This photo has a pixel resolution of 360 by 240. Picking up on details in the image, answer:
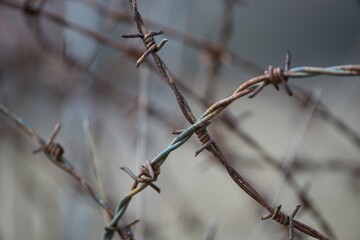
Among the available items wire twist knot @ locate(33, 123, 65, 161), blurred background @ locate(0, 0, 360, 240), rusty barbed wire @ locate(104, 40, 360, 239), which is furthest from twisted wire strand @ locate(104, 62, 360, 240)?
blurred background @ locate(0, 0, 360, 240)

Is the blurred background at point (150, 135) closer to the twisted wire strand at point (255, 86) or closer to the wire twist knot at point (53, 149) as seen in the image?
the wire twist knot at point (53, 149)

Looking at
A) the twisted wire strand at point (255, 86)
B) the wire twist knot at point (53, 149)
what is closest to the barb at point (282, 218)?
the twisted wire strand at point (255, 86)

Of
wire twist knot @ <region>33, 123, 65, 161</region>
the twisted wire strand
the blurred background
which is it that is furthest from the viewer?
the blurred background

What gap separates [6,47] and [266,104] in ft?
3.76

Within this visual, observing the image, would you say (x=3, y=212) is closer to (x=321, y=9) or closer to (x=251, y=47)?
(x=251, y=47)

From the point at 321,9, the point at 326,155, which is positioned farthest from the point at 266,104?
the point at 321,9

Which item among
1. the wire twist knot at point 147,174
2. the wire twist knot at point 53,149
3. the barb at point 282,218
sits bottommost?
the barb at point 282,218

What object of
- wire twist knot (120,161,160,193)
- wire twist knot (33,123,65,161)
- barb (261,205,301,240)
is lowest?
barb (261,205,301,240)

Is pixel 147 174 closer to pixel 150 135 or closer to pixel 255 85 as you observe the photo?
pixel 255 85

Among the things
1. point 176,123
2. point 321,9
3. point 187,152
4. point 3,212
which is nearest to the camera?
point 176,123

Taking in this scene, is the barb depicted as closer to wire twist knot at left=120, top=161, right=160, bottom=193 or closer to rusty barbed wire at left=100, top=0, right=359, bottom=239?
rusty barbed wire at left=100, top=0, right=359, bottom=239

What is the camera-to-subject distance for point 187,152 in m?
2.34

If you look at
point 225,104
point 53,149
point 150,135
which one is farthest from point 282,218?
point 150,135

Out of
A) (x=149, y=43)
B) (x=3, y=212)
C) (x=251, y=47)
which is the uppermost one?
(x=251, y=47)
